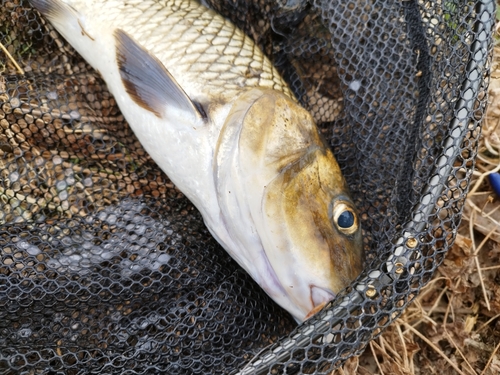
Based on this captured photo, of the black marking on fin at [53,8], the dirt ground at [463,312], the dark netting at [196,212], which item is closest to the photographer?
the dark netting at [196,212]

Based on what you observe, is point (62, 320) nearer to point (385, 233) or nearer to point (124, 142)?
point (124, 142)

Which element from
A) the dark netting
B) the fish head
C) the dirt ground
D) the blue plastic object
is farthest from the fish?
the blue plastic object

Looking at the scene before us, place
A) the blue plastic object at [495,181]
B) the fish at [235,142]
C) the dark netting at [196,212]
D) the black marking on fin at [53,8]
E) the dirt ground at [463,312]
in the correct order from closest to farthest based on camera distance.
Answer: the dark netting at [196,212] < the fish at [235,142] < the black marking on fin at [53,8] < the dirt ground at [463,312] < the blue plastic object at [495,181]

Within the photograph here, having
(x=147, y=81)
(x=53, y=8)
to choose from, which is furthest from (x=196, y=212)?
(x=53, y=8)

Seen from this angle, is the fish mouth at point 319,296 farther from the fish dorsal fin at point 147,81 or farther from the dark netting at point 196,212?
the fish dorsal fin at point 147,81

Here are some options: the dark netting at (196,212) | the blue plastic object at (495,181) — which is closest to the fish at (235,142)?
the dark netting at (196,212)

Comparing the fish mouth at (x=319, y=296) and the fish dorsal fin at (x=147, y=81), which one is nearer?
the fish mouth at (x=319, y=296)

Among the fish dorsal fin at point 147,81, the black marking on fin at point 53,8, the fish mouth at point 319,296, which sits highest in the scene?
the black marking on fin at point 53,8

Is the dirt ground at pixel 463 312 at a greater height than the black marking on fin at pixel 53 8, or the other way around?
the black marking on fin at pixel 53 8
